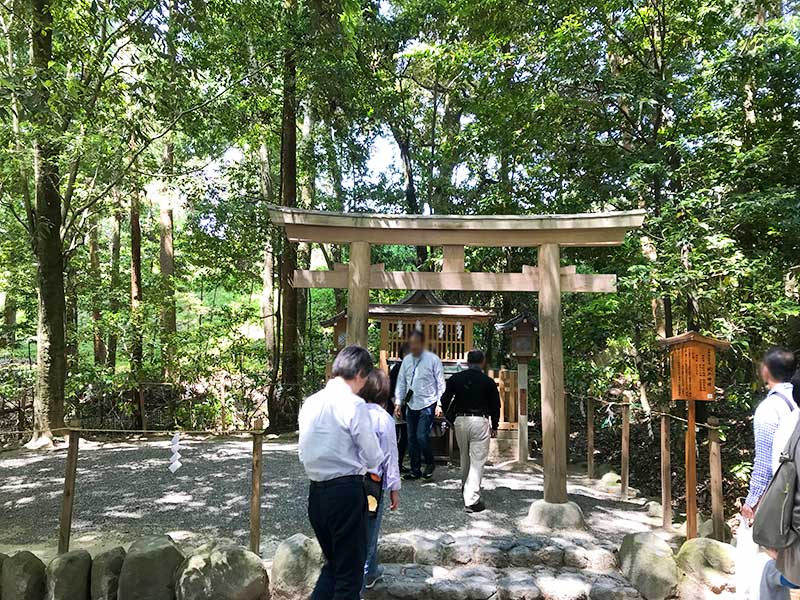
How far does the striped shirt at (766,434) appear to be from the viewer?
9.36ft

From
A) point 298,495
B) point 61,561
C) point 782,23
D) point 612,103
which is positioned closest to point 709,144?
point 612,103

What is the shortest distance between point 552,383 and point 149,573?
3.72m

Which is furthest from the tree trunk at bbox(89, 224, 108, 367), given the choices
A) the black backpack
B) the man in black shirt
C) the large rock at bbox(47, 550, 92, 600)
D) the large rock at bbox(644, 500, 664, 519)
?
the black backpack

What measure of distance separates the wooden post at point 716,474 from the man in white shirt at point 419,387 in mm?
2622

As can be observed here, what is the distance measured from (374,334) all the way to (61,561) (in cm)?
1284

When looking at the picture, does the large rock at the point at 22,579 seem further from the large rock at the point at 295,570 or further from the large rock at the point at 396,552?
the large rock at the point at 396,552

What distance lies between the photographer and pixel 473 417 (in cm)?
535

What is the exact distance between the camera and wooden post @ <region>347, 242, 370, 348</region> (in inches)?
218

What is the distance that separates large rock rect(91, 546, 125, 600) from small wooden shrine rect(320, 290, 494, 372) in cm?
555

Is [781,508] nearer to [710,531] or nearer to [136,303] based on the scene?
[710,531]

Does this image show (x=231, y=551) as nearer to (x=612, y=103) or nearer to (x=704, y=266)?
(x=704, y=266)

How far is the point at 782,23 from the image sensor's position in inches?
336

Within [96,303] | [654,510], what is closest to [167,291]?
[96,303]

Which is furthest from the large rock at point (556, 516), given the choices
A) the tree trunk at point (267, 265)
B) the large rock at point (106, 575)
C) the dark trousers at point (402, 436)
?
the tree trunk at point (267, 265)
